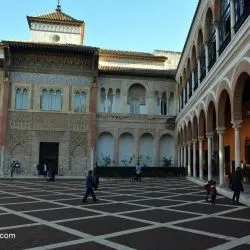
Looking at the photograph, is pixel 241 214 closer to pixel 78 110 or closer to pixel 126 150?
pixel 126 150

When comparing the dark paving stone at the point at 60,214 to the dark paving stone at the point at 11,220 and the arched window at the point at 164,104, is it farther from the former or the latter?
the arched window at the point at 164,104

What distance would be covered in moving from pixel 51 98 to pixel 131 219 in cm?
2407

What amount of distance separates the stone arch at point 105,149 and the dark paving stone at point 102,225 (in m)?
22.8

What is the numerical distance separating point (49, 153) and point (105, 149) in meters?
4.88

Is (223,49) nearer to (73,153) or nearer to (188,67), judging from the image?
(188,67)

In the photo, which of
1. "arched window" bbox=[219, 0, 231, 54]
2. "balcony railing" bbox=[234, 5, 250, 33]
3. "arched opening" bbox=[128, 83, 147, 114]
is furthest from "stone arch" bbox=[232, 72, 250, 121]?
"arched opening" bbox=[128, 83, 147, 114]

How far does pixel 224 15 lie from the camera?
1606 centimetres

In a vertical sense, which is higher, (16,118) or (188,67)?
(188,67)

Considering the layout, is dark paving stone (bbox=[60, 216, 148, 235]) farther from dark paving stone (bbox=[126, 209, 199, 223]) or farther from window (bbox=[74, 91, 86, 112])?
window (bbox=[74, 91, 86, 112])

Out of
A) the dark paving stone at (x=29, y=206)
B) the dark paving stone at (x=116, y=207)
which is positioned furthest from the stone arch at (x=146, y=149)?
the dark paving stone at (x=29, y=206)

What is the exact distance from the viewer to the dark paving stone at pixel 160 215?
9.23m

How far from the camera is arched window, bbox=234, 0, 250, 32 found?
484 inches

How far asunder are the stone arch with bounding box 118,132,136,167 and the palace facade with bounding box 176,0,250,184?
164 inches

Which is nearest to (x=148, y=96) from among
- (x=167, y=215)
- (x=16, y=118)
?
(x=16, y=118)
